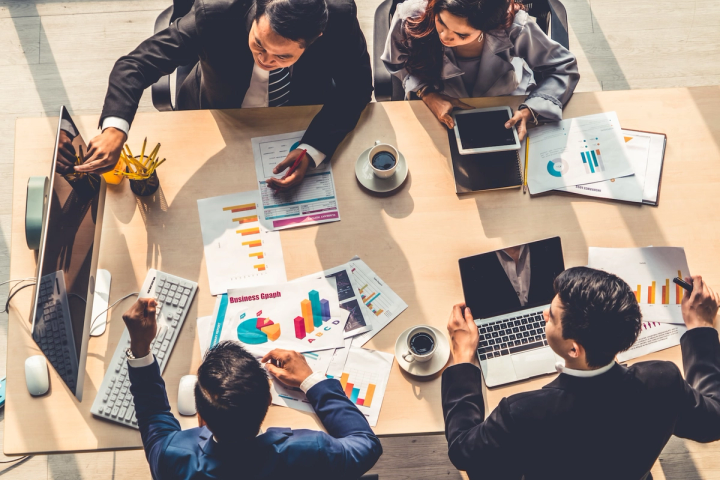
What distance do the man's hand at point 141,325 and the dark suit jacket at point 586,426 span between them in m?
0.78

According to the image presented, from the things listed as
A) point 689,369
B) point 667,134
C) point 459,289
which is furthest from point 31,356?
point 667,134

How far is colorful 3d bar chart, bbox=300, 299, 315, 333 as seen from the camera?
1.52 meters

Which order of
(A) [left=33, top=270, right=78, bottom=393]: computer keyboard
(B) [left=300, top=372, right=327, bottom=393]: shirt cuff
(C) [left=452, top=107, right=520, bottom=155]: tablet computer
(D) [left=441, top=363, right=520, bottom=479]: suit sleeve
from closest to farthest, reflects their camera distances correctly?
(A) [left=33, top=270, right=78, bottom=393]: computer keyboard
(D) [left=441, top=363, right=520, bottom=479]: suit sleeve
(B) [left=300, top=372, right=327, bottom=393]: shirt cuff
(C) [left=452, top=107, right=520, bottom=155]: tablet computer

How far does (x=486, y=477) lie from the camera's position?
4.54ft

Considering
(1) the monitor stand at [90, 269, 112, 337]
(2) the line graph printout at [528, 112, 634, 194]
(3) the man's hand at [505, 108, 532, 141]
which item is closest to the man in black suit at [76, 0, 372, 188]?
(1) the monitor stand at [90, 269, 112, 337]

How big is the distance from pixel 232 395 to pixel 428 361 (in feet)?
1.76

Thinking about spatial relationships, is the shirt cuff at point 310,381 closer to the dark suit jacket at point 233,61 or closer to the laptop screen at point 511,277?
the laptop screen at point 511,277

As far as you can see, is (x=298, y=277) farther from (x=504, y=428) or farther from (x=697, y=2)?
(x=697, y=2)

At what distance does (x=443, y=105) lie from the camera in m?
1.69

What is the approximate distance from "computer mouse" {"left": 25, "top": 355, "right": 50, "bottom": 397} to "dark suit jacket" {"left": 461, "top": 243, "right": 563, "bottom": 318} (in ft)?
3.70

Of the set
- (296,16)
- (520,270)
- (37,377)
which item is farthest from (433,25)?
(37,377)

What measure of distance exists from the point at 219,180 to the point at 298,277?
1.23 feet

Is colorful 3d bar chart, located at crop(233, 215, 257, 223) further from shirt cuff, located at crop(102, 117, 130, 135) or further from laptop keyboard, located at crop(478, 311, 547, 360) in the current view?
laptop keyboard, located at crop(478, 311, 547, 360)

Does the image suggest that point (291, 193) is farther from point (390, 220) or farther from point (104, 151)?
Answer: point (104, 151)
